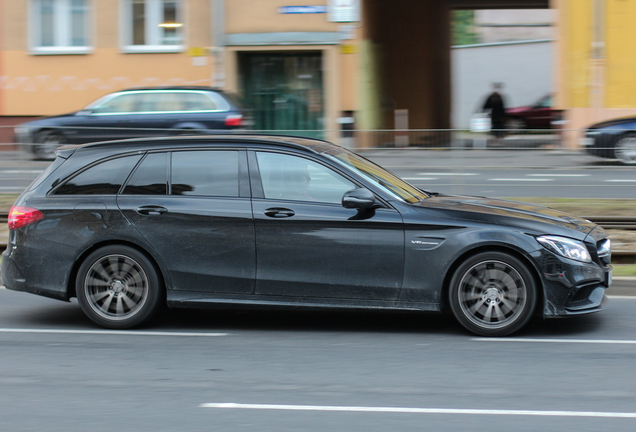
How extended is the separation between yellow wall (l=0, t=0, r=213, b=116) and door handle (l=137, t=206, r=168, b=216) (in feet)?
56.3

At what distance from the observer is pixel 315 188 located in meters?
6.78

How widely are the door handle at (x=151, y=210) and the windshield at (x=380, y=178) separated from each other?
1.36 metres

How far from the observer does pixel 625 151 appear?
11930 millimetres

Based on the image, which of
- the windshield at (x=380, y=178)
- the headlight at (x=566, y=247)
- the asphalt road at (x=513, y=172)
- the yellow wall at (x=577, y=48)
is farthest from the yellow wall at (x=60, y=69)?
the headlight at (x=566, y=247)

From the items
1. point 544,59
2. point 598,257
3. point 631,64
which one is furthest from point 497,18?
point 598,257

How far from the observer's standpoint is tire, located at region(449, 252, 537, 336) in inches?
255

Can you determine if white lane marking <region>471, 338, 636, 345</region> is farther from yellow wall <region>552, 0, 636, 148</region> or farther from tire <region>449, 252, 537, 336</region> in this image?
yellow wall <region>552, 0, 636, 148</region>

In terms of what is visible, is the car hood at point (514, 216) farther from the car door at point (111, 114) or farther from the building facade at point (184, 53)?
the building facade at point (184, 53)

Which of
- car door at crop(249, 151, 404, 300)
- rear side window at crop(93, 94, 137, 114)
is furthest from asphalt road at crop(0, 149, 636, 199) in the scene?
rear side window at crop(93, 94, 137, 114)

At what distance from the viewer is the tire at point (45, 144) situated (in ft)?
41.3

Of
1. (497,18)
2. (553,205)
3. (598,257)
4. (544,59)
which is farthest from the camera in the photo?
(497,18)

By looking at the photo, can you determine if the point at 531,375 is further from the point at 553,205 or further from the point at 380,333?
the point at 553,205

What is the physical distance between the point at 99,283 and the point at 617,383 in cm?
390

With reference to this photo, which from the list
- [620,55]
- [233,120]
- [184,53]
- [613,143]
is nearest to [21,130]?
[233,120]
